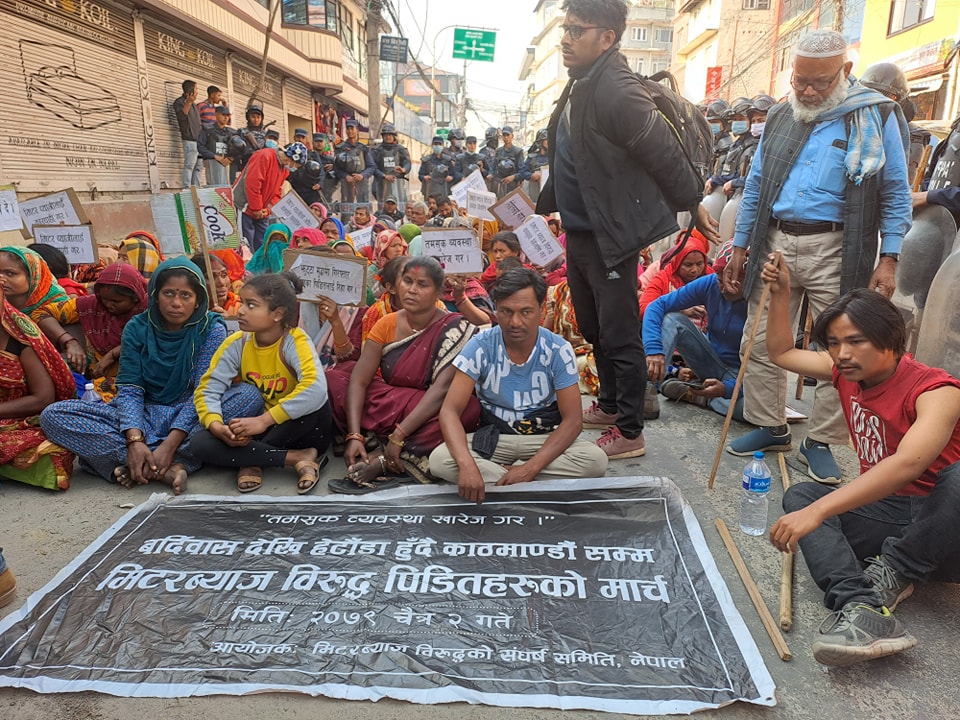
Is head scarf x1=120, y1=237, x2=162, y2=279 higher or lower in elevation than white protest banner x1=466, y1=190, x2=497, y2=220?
lower

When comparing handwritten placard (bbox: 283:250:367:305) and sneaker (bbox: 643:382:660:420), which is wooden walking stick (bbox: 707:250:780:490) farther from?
handwritten placard (bbox: 283:250:367:305)

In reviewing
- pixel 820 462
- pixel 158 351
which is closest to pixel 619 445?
pixel 820 462

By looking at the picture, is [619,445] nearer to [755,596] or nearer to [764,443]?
[764,443]

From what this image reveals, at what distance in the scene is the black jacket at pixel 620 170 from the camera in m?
2.75

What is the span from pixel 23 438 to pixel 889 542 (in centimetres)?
336

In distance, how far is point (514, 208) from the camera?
5375 mm

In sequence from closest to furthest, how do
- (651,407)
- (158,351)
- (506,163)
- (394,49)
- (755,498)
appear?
(755,498) < (158,351) < (651,407) < (506,163) < (394,49)

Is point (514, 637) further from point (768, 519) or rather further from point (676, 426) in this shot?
point (676, 426)

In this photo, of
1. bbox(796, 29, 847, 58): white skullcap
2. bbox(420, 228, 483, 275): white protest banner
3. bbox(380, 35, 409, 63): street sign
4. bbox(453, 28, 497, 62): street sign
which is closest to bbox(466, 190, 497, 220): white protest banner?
bbox(420, 228, 483, 275): white protest banner

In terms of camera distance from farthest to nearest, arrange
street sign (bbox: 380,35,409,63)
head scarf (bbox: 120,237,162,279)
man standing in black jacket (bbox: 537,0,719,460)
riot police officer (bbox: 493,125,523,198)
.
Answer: street sign (bbox: 380,35,409,63), riot police officer (bbox: 493,125,523,198), head scarf (bbox: 120,237,162,279), man standing in black jacket (bbox: 537,0,719,460)

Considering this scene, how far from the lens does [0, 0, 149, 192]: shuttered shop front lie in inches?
300

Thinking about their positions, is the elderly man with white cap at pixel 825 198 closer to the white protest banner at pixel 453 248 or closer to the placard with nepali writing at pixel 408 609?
the placard with nepali writing at pixel 408 609

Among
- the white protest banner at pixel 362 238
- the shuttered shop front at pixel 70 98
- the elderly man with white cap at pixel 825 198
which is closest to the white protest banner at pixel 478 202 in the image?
the white protest banner at pixel 362 238

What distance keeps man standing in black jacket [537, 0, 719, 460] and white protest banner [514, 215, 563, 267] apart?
1872 mm
